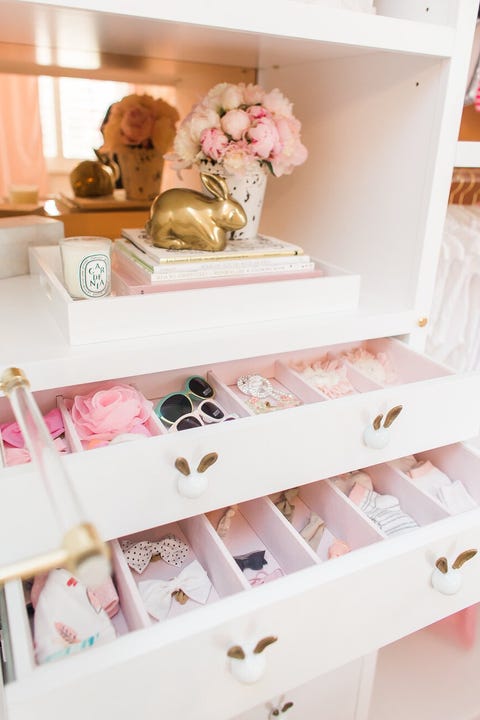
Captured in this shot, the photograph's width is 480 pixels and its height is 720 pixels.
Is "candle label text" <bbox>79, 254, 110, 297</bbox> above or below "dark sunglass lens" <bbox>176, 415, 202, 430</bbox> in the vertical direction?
above

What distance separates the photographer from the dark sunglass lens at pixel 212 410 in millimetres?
865

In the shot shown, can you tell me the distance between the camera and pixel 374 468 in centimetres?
98

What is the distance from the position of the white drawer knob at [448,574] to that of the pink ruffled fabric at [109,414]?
410 mm

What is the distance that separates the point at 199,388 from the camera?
93 cm

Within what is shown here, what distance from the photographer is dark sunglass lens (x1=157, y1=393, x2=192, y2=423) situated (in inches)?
33.7

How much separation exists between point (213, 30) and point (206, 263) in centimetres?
33

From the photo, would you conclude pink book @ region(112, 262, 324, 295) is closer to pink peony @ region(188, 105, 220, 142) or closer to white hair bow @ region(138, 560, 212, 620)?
pink peony @ region(188, 105, 220, 142)

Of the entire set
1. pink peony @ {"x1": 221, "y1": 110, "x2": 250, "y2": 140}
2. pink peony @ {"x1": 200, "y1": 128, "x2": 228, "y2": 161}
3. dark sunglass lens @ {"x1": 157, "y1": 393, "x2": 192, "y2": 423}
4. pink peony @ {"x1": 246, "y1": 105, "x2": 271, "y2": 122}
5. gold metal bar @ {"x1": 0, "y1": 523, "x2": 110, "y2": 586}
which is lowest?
dark sunglass lens @ {"x1": 157, "y1": 393, "x2": 192, "y2": 423}

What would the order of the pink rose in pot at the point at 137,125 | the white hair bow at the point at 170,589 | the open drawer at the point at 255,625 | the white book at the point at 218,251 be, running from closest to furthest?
the open drawer at the point at 255,625 < the white hair bow at the point at 170,589 < the white book at the point at 218,251 < the pink rose in pot at the point at 137,125

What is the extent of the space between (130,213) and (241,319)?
1.91ft

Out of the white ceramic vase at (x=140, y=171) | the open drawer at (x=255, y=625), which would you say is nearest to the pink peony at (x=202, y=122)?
the white ceramic vase at (x=140, y=171)

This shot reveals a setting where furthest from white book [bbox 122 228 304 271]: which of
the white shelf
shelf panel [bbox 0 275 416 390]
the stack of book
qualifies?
the white shelf

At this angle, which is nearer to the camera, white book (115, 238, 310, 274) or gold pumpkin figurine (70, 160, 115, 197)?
white book (115, 238, 310, 274)

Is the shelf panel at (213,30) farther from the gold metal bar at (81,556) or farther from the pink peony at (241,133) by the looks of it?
the gold metal bar at (81,556)
